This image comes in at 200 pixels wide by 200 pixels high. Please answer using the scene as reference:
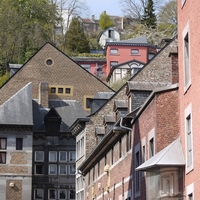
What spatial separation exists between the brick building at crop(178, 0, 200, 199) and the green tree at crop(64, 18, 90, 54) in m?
84.3

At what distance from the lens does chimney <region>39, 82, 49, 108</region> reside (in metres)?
64.6

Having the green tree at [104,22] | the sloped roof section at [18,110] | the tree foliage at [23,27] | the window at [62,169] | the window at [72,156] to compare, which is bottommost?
the window at [62,169]

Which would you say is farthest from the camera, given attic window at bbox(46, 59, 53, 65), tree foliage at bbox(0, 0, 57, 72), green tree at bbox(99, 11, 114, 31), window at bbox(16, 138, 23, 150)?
green tree at bbox(99, 11, 114, 31)

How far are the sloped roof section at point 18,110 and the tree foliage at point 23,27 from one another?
32.0 meters

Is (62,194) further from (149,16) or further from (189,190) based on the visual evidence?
(149,16)

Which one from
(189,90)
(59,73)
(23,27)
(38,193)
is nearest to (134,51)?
(23,27)

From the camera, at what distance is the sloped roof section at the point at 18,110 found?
5784 cm

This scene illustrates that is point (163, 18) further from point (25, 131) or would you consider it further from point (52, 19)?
point (25, 131)

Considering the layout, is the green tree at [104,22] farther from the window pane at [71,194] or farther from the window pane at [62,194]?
the window pane at [62,194]

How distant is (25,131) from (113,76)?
103 feet

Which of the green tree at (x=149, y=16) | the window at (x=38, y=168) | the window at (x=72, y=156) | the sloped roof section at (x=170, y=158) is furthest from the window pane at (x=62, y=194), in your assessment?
the green tree at (x=149, y=16)

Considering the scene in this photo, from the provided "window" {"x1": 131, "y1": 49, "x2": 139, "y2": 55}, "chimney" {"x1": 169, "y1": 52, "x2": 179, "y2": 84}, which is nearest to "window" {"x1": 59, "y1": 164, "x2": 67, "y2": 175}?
"window" {"x1": 131, "y1": 49, "x2": 139, "y2": 55}

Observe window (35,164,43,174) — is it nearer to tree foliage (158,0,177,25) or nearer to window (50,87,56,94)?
window (50,87,56,94)

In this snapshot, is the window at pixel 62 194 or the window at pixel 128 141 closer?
the window at pixel 128 141
